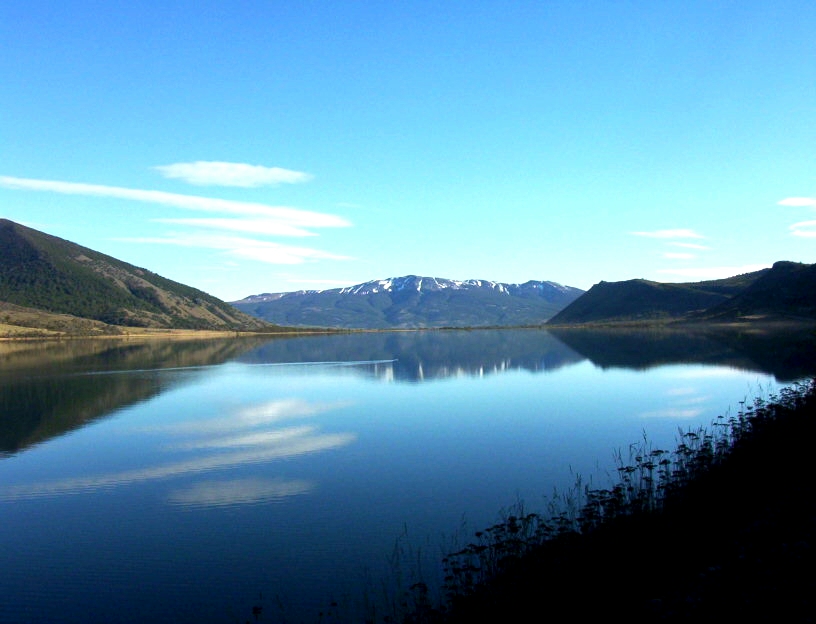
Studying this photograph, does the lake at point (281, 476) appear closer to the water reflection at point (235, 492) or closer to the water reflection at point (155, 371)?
the water reflection at point (235, 492)

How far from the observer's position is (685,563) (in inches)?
513

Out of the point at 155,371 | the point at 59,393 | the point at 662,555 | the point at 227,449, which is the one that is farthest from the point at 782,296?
the point at 662,555

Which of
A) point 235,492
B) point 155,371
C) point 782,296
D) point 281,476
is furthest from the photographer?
point 782,296

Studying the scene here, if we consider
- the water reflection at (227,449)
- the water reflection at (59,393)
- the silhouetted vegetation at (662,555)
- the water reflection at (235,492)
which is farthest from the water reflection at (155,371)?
the silhouetted vegetation at (662,555)

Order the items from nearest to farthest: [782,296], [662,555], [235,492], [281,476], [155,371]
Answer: [662,555] → [235,492] → [281,476] → [155,371] → [782,296]

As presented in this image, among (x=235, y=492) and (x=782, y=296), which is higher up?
(x=782, y=296)

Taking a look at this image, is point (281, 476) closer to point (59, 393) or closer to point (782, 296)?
point (59, 393)

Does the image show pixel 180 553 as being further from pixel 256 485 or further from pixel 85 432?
pixel 85 432

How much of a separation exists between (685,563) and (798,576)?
2.51m

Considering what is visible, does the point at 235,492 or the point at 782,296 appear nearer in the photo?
the point at 235,492

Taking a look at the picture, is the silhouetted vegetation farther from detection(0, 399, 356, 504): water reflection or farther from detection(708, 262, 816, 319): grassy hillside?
detection(708, 262, 816, 319): grassy hillside

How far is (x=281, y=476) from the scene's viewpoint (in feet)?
87.0

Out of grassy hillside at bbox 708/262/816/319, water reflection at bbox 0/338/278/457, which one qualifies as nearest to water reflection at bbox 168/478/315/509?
water reflection at bbox 0/338/278/457

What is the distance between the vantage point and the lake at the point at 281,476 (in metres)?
16.0
